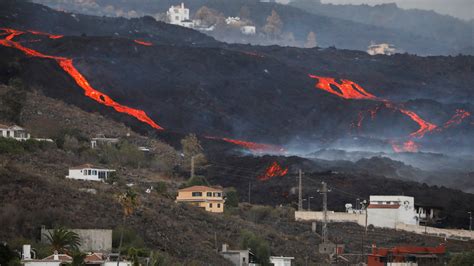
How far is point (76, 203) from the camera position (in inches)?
4461

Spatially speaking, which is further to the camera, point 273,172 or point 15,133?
point 273,172

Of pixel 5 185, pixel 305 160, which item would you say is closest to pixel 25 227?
pixel 5 185

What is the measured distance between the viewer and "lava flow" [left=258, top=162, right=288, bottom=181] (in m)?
171

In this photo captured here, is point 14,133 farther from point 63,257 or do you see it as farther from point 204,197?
point 63,257

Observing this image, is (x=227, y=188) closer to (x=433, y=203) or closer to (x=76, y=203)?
(x=433, y=203)

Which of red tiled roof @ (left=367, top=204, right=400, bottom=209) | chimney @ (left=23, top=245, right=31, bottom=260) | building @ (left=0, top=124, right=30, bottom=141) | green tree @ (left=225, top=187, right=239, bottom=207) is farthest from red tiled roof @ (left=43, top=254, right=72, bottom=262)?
red tiled roof @ (left=367, top=204, right=400, bottom=209)

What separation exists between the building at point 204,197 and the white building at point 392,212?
563 inches

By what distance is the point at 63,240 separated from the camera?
3716 inches

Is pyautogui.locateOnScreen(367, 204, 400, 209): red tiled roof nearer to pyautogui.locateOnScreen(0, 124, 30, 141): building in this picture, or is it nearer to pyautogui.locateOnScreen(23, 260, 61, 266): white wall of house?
pyautogui.locateOnScreen(0, 124, 30, 141): building

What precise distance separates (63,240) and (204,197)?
49980mm

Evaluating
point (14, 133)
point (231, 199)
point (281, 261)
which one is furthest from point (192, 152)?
point (281, 261)

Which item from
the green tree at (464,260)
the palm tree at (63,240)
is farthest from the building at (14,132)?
the green tree at (464,260)

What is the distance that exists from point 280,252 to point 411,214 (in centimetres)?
2993

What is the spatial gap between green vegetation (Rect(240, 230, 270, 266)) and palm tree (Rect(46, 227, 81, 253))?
814 inches
